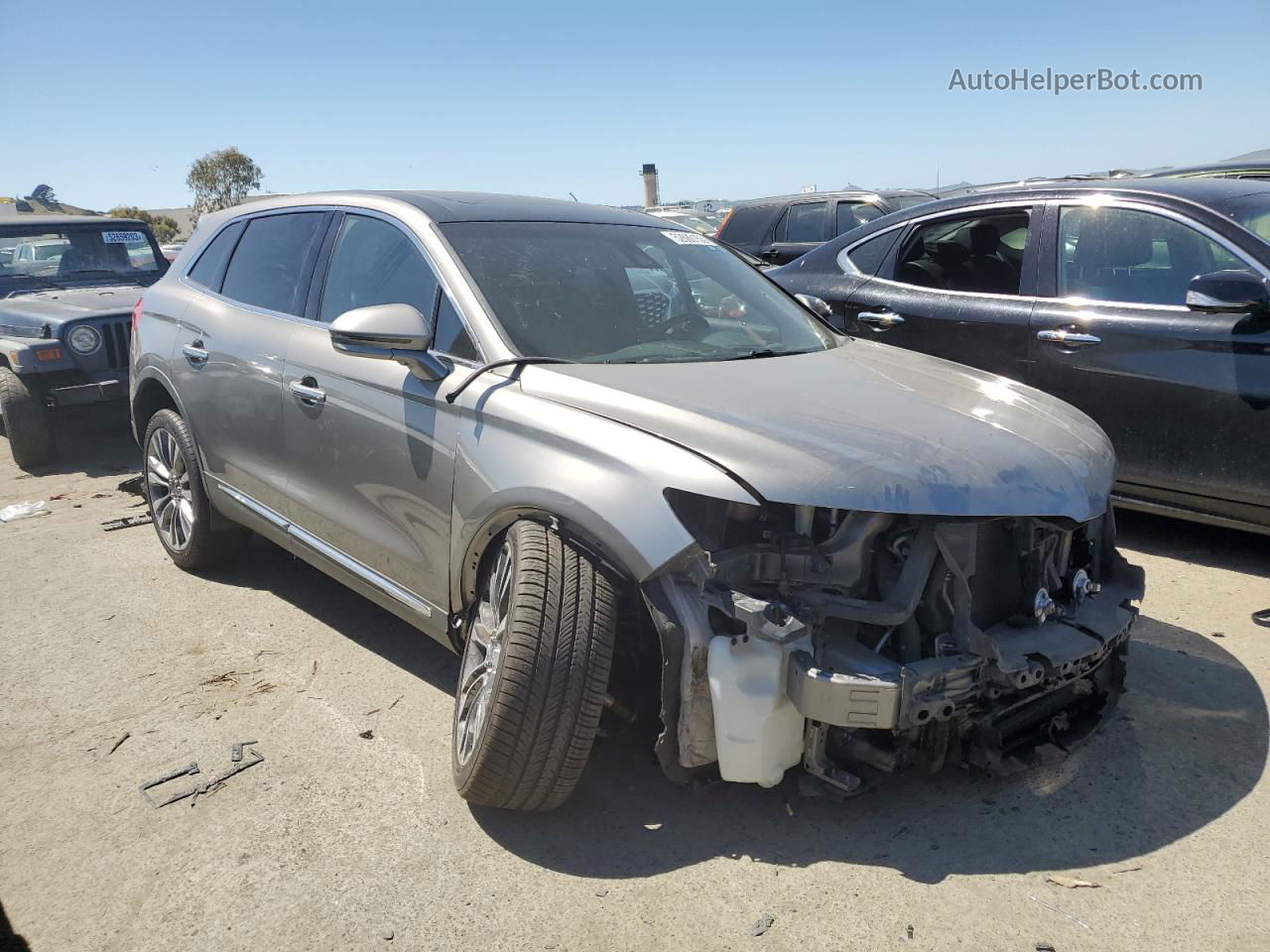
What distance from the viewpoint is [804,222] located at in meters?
10.9

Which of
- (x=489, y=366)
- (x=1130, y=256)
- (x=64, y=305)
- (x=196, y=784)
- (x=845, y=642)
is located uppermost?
(x=64, y=305)

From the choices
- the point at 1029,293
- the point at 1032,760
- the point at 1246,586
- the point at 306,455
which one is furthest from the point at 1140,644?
the point at 306,455

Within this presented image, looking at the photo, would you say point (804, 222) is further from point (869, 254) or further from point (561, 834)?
point (561, 834)

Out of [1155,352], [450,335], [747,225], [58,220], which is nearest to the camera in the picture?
[450,335]

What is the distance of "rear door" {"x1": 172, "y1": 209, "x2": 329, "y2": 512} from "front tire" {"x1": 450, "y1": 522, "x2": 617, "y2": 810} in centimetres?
167

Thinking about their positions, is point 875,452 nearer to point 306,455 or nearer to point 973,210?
point 306,455

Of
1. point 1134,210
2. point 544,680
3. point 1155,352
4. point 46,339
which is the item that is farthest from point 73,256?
point 1155,352

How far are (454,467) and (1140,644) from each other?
2699 mm

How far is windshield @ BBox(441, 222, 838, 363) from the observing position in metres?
3.32

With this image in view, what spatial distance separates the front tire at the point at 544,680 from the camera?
2.65 meters

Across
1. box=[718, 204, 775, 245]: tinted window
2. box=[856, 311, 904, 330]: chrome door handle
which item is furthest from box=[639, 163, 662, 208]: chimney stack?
box=[856, 311, 904, 330]: chrome door handle

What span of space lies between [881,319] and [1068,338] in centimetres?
105

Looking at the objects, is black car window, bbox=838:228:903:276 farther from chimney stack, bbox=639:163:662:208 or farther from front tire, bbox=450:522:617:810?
chimney stack, bbox=639:163:662:208

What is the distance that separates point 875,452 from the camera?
2.62 m
